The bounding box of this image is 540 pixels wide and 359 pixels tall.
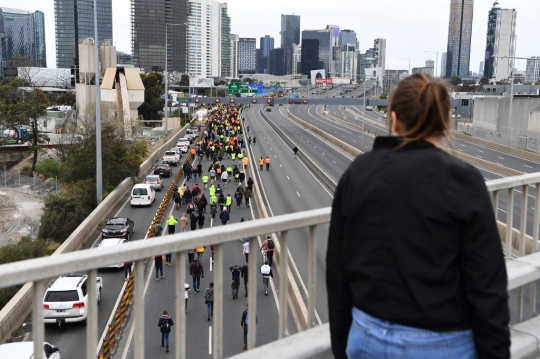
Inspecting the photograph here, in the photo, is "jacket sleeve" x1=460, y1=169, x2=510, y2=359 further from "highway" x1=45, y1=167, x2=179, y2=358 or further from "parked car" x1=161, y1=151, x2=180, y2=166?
"parked car" x1=161, y1=151, x2=180, y2=166

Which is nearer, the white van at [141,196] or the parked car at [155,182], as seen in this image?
the white van at [141,196]

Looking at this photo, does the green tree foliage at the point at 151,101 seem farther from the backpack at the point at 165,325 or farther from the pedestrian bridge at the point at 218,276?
the pedestrian bridge at the point at 218,276

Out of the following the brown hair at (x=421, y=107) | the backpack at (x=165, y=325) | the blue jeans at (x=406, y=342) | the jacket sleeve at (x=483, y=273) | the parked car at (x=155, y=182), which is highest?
the brown hair at (x=421, y=107)

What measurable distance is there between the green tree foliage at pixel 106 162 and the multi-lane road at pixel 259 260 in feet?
9.47

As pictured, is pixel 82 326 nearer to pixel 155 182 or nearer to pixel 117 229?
pixel 117 229

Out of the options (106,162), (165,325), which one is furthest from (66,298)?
(106,162)

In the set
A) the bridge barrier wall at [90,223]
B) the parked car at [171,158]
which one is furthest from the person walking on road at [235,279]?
the parked car at [171,158]

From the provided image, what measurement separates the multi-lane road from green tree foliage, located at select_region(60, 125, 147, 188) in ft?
9.47

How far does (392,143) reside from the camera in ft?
9.34

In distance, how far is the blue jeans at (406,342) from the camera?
2.69m

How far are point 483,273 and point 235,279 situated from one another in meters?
3.43

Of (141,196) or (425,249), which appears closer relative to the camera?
(425,249)

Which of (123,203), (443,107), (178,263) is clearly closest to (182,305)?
(178,263)

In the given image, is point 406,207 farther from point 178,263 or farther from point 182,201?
point 182,201
